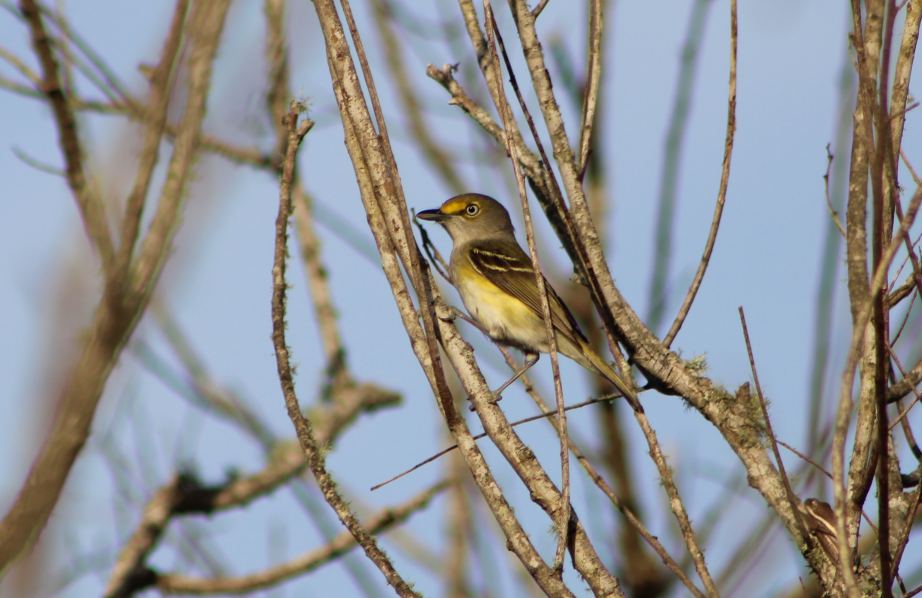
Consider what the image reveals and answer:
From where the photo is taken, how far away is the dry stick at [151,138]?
4.49 ft

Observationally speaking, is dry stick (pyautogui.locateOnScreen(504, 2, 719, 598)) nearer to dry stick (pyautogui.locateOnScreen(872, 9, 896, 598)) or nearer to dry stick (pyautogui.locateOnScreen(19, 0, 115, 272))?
dry stick (pyautogui.locateOnScreen(872, 9, 896, 598))

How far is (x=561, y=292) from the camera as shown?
7711 millimetres

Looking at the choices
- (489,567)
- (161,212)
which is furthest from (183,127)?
(489,567)

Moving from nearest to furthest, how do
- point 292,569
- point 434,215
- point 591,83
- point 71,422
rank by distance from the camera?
point 71,422, point 591,83, point 292,569, point 434,215

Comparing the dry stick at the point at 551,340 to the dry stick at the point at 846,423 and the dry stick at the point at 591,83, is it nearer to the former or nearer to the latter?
the dry stick at the point at 591,83

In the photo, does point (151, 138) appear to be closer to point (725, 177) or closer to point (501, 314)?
point (725, 177)

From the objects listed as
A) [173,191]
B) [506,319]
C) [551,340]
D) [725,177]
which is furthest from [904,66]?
[506,319]

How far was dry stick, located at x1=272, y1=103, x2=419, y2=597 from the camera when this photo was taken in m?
2.69

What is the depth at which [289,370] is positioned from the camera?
2.91 m

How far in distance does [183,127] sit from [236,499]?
4.50 metres

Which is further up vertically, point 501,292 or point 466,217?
point 466,217

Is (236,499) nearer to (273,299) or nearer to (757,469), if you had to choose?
(273,299)

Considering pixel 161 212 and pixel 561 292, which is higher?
pixel 561 292

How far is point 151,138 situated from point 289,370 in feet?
4.81
